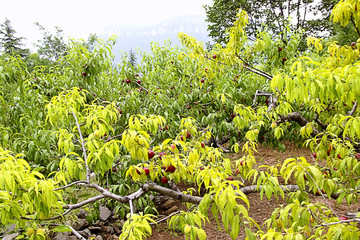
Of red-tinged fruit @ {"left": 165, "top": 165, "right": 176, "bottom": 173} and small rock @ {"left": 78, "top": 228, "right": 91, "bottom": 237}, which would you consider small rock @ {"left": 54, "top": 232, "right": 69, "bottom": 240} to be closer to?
small rock @ {"left": 78, "top": 228, "right": 91, "bottom": 237}

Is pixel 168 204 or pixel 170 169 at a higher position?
pixel 170 169

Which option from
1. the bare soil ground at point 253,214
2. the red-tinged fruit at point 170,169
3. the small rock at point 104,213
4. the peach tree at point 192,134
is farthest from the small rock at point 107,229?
the red-tinged fruit at point 170,169

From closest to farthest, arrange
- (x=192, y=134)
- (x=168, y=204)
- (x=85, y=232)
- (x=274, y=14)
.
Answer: (x=192, y=134) < (x=85, y=232) < (x=168, y=204) < (x=274, y=14)

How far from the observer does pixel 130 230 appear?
4.86 ft

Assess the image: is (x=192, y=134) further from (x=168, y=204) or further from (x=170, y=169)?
(x=168, y=204)

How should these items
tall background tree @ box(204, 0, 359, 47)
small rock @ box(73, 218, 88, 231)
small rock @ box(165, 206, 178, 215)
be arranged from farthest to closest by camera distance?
tall background tree @ box(204, 0, 359, 47) < small rock @ box(165, 206, 178, 215) < small rock @ box(73, 218, 88, 231)

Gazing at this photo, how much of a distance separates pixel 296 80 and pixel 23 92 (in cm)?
368

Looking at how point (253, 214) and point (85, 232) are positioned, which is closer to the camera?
point (85, 232)

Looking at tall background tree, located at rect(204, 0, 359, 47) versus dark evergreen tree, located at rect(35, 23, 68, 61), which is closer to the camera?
tall background tree, located at rect(204, 0, 359, 47)

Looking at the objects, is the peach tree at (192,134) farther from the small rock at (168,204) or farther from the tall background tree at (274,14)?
the tall background tree at (274,14)

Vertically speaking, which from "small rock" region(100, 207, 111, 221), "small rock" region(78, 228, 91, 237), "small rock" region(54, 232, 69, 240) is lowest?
"small rock" region(100, 207, 111, 221)

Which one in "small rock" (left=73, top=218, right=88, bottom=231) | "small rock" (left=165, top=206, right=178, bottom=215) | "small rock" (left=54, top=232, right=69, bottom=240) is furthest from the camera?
"small rock" (left=165, top=206, right=178, bottom=215)

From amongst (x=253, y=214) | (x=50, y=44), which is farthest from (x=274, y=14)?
(x=50, y=44)

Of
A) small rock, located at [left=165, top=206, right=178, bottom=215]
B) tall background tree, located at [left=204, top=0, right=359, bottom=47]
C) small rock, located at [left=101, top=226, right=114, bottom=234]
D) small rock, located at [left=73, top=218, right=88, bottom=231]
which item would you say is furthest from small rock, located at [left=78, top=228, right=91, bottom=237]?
tall background tree, located at [left=204, top=0, right=359, bottom=47]
